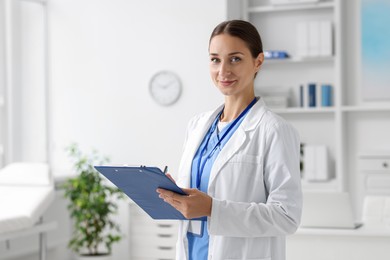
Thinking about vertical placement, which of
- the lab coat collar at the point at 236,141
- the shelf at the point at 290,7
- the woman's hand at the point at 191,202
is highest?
the shelf at the point at 290,7

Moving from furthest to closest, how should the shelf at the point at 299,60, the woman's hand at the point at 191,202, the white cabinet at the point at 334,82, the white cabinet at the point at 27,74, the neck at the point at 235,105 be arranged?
the white cabinet at the point at 27,74, the shelf at the point at 299,60, the white cabinet at the point at 334,82, the neck at the point at 235,105, the woman's hand at the point at 191,202

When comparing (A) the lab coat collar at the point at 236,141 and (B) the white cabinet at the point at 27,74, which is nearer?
(A) the lab coat collar at the point at 236,141

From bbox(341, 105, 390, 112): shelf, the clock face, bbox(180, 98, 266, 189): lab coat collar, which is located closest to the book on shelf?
bbox(341, 105, 390, 112): shelf

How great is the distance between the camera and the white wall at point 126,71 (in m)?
6.02

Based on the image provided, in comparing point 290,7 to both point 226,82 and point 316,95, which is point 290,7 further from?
point 226,82

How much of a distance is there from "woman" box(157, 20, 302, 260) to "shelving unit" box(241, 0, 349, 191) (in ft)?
13.8

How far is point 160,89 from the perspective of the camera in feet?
20.1

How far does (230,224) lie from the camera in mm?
1700

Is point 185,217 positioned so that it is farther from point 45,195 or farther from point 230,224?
point 45,195

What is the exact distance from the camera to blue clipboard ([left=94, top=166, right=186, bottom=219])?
1.68 metres

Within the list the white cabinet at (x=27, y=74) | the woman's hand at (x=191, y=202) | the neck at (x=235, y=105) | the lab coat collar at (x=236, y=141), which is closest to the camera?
the woman's hand at (x=191, y=202)

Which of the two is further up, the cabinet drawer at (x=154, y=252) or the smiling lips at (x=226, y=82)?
the smiling lips at (x=226, y=82)

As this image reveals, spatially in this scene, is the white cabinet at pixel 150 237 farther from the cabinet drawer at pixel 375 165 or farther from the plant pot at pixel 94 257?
the cabinet drawer at pixel 375 165

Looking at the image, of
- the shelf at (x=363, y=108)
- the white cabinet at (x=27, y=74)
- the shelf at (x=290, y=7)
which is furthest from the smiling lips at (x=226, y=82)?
the white cabinet at (x=27, y=74)
